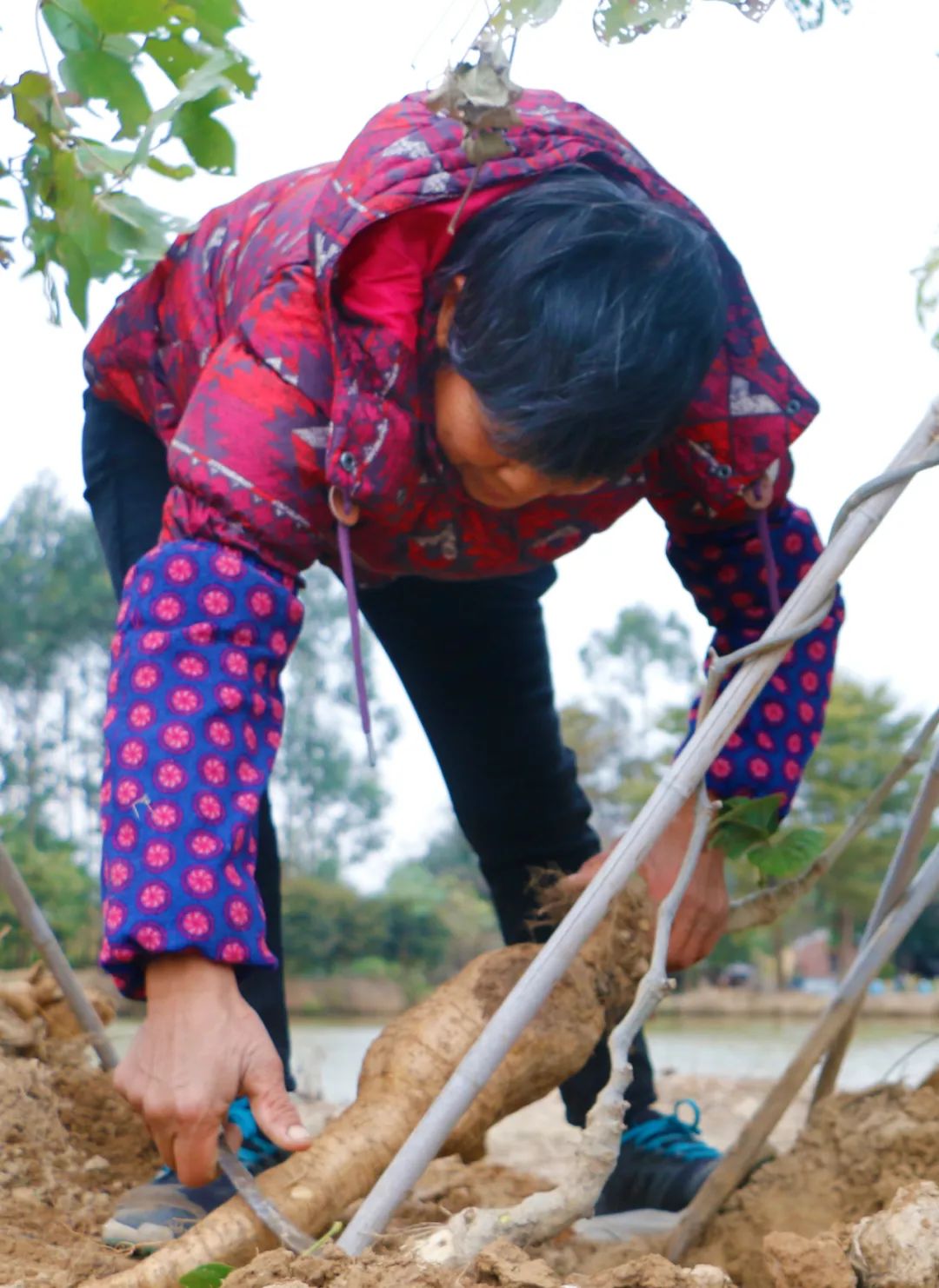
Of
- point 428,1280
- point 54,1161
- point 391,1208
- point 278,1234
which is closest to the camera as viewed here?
point 428,1280

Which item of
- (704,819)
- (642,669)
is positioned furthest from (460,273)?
(642,669)

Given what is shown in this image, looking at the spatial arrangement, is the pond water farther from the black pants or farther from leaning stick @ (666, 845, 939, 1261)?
leaning stick @ (666, 845, 939, 1261)

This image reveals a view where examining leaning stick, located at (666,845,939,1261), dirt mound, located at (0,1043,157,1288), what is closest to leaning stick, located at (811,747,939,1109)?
leaning stick, located at (666,845,939,1261)

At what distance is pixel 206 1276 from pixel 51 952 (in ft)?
2.08

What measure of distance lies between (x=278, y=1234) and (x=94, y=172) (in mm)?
931

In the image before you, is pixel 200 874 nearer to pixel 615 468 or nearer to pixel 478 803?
pixel 615 468

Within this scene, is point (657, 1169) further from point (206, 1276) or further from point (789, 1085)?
point (206, 1276)

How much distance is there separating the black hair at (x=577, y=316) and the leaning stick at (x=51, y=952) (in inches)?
27.7

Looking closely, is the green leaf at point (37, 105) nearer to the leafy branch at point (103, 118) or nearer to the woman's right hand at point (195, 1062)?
the leafy branch at point (103, 118)

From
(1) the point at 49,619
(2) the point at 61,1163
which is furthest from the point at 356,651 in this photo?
(1) the point at 49,619

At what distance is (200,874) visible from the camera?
3.46 feet

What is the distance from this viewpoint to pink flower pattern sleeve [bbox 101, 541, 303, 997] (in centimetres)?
105

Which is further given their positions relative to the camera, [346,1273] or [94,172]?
[94,172]

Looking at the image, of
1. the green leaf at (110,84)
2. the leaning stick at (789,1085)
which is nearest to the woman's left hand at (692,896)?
the leaning stick at (789,1085)
